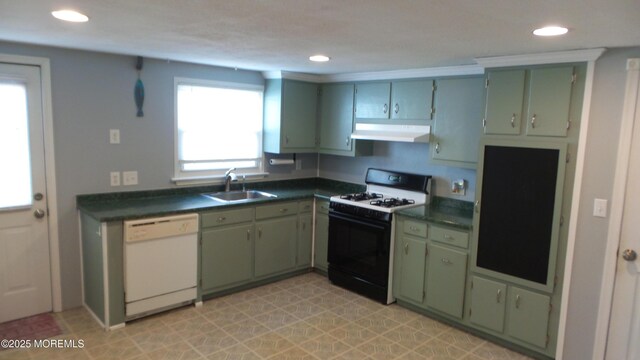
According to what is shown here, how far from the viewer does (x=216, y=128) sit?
453 centimetres

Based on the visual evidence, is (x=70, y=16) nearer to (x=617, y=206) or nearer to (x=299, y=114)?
(x=299, y=114)

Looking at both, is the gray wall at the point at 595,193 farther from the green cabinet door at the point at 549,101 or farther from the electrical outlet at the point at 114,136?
the electrical outlet at the point at 114,136

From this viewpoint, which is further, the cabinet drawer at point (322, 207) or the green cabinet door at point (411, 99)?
the cabinet drawer at point (322, 207)

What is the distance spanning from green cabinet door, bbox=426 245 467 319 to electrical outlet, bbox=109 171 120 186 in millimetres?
2771

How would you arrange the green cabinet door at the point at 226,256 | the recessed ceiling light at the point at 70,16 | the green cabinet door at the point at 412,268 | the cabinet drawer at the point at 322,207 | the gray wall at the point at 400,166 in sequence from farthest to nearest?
the cabinet drawer at the point at 322,207, the gray wall at the point at 400,166, the green cabinet door at the point at 226,256, the green cabinet door at the point at 412,268, the recessed ceiling light at the point at 70,16

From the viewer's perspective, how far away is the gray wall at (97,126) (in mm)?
3529

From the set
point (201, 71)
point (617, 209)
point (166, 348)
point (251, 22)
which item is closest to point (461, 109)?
point (617, 209)

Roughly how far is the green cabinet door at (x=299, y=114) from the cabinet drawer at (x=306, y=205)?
2.09 ft

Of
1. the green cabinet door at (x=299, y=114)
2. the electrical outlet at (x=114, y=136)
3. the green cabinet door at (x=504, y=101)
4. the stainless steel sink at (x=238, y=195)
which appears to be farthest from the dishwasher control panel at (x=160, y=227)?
the green cabinet door at (x=504, y=101)

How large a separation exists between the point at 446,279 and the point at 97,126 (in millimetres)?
3184

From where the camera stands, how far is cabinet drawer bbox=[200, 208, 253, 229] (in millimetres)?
3822

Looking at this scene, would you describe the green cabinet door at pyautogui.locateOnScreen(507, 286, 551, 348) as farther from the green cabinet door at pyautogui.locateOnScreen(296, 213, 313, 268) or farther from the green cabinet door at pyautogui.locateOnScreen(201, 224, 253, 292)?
the green cabinet door at pyautogui.locateOnScreen(201, 224, 253, 292)

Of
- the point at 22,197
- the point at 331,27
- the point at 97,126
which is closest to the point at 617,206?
the point at 331,27

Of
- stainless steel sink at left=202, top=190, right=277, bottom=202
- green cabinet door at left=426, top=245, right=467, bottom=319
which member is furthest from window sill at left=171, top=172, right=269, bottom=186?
green cabinet door at left=426, top=245, right=467, bottom=319
